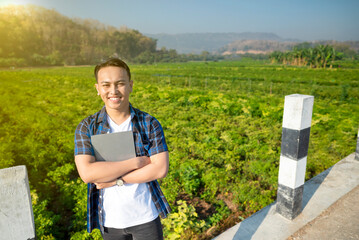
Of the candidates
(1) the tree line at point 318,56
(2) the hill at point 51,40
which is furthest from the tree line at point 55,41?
(1) the tree line at point 318,56

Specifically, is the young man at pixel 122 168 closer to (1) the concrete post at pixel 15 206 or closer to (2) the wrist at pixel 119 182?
(2) the wrist at pixel 119 182

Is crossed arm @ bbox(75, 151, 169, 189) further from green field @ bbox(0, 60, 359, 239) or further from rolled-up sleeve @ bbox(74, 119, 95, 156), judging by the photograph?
green field @ bbox(0, 60, 359, 239)

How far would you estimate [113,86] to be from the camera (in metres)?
1.37

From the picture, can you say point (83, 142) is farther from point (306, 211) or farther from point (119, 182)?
point (306, 211)

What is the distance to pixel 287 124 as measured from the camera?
94.8 inches

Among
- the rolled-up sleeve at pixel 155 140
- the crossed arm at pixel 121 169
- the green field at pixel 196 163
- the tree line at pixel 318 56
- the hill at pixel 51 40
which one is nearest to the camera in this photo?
the crossed arm at pixel 121 169

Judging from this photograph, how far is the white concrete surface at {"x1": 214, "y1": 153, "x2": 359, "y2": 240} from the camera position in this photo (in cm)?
242

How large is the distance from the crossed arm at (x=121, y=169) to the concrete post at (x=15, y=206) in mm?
490

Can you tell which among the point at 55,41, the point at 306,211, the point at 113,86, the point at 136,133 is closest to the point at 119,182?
the point at 136,133

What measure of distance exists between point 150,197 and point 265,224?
1.69 m

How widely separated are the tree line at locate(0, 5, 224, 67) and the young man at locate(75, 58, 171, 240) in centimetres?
5725

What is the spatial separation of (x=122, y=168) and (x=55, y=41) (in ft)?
364

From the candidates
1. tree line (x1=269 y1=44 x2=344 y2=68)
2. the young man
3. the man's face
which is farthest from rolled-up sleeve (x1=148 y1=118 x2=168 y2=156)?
tree line (x1=269 y1=44 x2=344 y2=68)

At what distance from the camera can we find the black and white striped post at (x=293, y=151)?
7.48 ft
